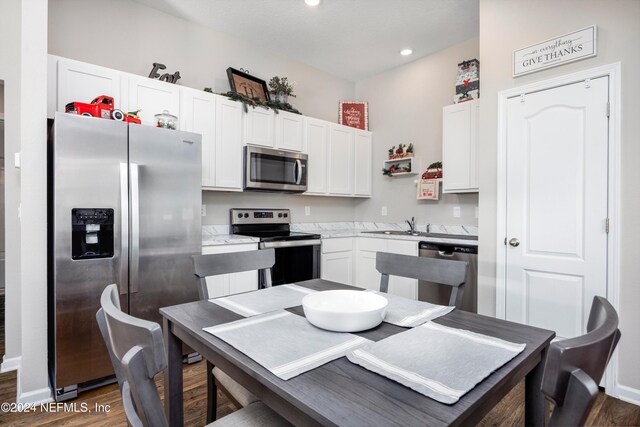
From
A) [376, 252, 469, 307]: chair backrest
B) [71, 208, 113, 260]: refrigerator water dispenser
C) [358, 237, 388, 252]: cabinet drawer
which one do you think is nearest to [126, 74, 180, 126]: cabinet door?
[71, 208, 113, 260]: refrigerator water dispenser

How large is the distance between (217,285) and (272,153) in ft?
4.83

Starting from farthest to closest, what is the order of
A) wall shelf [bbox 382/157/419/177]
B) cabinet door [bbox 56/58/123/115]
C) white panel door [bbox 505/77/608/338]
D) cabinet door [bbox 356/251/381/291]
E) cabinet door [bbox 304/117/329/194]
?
wall shelf [bbox 382/157/419/177]
cabinet door [bbox 304/117/329/194]
cabinet door [bbox 356/251/381/291]
cabinet door [bbox 56/58/123/115]
white panel door [bbox 505/77/608/338]

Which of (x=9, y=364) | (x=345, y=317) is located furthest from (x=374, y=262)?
(x=9, y=364)

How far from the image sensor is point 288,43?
3.78m

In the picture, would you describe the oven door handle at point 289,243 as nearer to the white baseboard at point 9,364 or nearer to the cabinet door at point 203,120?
the cabinet door at point 203,120

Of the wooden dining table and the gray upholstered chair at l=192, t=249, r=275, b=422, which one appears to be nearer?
the wooden dining table

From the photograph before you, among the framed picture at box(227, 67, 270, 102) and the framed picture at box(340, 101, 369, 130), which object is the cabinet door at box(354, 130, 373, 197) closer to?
the framed picture at box(340, 101, 369, 130)

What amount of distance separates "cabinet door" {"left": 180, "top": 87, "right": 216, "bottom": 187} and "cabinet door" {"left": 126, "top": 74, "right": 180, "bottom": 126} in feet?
0.22

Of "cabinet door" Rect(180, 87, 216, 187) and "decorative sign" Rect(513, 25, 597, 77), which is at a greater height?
"decorative sign" Rect(513, 25, 597, 77)

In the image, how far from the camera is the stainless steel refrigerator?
2.03 metres

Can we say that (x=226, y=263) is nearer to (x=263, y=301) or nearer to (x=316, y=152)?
(x=263, y=301)

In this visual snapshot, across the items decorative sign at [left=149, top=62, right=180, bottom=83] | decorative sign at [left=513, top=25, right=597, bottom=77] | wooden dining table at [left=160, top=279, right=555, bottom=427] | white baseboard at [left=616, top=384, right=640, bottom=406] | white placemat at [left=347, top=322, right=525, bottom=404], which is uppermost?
decorative sign at [left=149, top=62, right=180, bottom=83]

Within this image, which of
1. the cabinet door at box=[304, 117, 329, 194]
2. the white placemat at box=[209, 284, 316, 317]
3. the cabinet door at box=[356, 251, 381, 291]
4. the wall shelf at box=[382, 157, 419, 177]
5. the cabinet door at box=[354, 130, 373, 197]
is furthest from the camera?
the cabinet door at box=[354, 130, 373, 197]

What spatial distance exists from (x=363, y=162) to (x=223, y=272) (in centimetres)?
319
